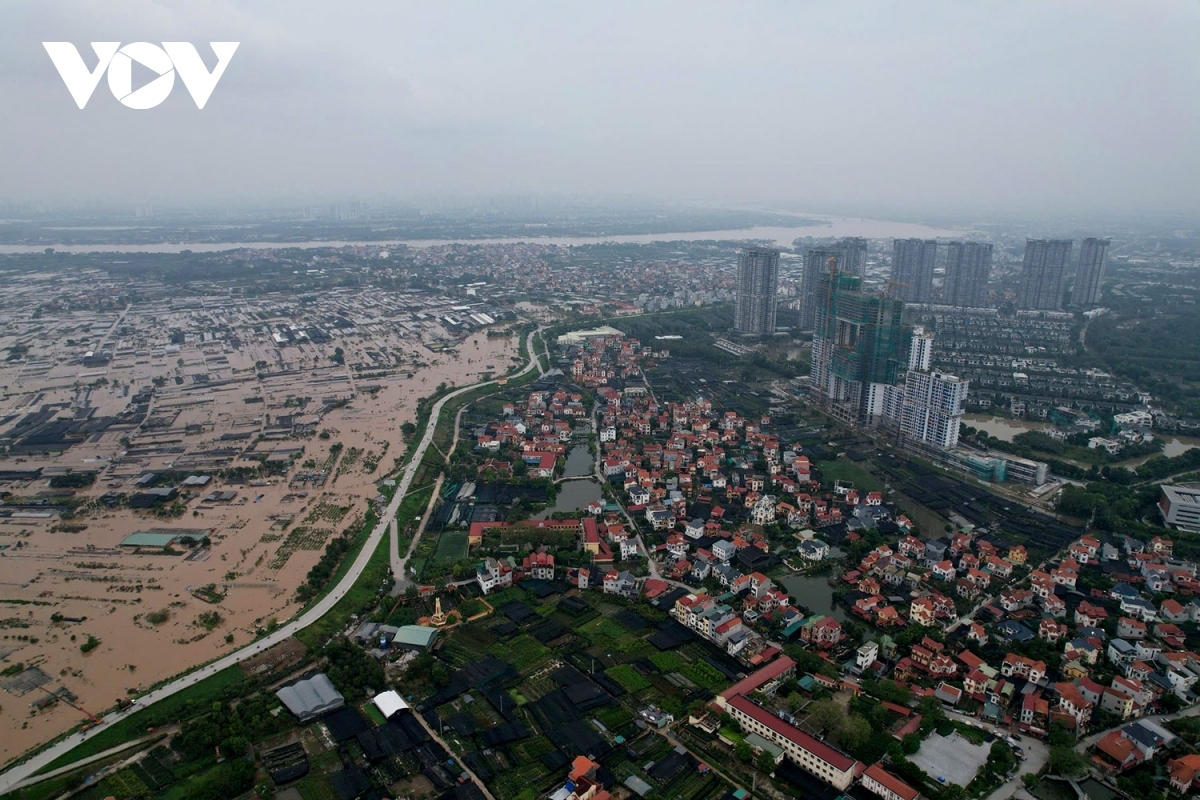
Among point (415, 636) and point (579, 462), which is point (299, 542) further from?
point (579, 462)

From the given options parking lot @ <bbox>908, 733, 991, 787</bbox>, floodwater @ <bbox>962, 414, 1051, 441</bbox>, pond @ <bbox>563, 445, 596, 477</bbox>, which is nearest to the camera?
parking lot @ <bbox>908, 733, 991, 787</bbox>

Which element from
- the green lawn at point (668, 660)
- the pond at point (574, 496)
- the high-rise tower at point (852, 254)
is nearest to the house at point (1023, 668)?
the green lawn at point (668, 660)

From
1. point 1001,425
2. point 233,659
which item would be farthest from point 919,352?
point 233,659

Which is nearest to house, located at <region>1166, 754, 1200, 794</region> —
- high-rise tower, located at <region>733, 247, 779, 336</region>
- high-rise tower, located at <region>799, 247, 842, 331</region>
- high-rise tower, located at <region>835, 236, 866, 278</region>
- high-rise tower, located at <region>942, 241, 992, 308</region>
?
high-rise tower, located at <region>733, 247, 779, 336</region>

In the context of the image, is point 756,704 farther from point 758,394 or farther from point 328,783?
point 758,394

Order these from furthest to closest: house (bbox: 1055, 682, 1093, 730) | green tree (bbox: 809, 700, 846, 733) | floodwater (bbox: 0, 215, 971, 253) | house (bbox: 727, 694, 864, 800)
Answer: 1. floodwater (bbox: 0, 215, 971, 253)
2. house (bbox: 1055, 682, 1093, 730)
3. green tree (bbox: 809, 700, 846, 733)
4. house (bbox: 727, 694, 864, 800)

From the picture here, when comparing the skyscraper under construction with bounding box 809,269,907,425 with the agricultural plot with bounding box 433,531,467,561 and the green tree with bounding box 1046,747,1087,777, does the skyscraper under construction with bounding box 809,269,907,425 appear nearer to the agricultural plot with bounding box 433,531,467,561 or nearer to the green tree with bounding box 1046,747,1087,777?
the agricultural plot with bounding box 433,531,467,561
